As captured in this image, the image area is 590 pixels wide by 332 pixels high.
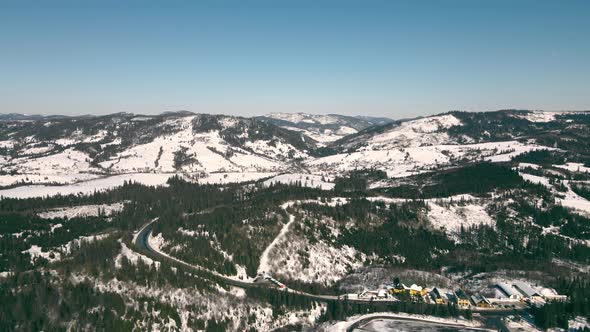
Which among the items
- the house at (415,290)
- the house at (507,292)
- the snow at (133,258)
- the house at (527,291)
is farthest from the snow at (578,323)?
the snow at (133,258)

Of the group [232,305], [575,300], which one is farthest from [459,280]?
A: [232,305]

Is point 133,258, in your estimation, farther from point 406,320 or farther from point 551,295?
point 551,295

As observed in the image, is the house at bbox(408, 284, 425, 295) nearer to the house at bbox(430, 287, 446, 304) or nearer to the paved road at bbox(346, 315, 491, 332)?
the house at bbox(430, 287, 446, 304)

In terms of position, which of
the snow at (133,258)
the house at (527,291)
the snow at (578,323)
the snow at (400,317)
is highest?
the snow at (133,258)

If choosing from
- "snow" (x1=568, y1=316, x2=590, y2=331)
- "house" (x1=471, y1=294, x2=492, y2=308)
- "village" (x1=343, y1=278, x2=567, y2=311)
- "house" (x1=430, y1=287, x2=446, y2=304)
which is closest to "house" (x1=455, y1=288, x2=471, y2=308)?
"village" (x1=343, y1=278, x2=567, y2=311)

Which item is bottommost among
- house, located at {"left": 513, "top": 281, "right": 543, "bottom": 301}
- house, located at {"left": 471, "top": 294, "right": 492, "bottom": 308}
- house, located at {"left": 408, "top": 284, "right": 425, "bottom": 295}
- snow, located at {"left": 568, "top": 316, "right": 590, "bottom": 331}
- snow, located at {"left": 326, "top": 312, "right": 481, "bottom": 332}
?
snow, located at {"left": 326, "top": 312, "right": 481, "bottom": 332}

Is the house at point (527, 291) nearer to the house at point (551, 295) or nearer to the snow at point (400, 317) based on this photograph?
the house at point (551, 295)

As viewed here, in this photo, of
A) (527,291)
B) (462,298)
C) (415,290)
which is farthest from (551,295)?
(415,290)
